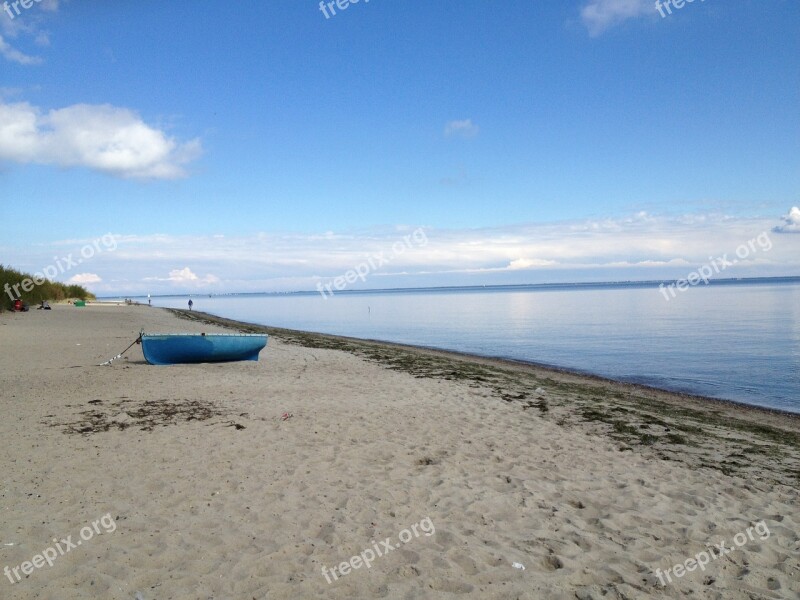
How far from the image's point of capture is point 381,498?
629 centimetres

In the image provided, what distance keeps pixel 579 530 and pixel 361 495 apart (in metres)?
2.45

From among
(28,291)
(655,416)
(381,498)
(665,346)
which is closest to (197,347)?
(381,498)

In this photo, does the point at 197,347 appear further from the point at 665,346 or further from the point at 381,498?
the point at 665,346

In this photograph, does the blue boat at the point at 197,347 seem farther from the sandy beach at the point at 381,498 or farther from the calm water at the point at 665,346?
the calm water at the point at 665,346

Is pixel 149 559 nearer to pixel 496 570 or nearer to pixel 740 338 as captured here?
pixel 496 570

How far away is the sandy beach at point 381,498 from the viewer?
15.2 feet

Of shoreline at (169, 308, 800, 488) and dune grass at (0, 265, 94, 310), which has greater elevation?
dune grass at (0, 265, 94, 310)

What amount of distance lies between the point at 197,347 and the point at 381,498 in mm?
12100

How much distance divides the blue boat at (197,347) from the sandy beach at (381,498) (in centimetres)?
398

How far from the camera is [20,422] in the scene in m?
9.01

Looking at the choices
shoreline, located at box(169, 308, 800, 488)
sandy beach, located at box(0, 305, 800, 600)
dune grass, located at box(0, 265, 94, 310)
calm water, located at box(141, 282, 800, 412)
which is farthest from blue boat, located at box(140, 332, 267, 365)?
dune grass, located at box(0, 265, 94, 310)

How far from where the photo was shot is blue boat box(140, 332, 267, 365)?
16.3 m

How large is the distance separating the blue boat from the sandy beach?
3.98 m

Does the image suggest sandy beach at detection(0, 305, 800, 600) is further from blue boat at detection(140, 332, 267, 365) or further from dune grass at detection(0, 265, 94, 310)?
dune grass at detection(0, 265, 94, 310)
